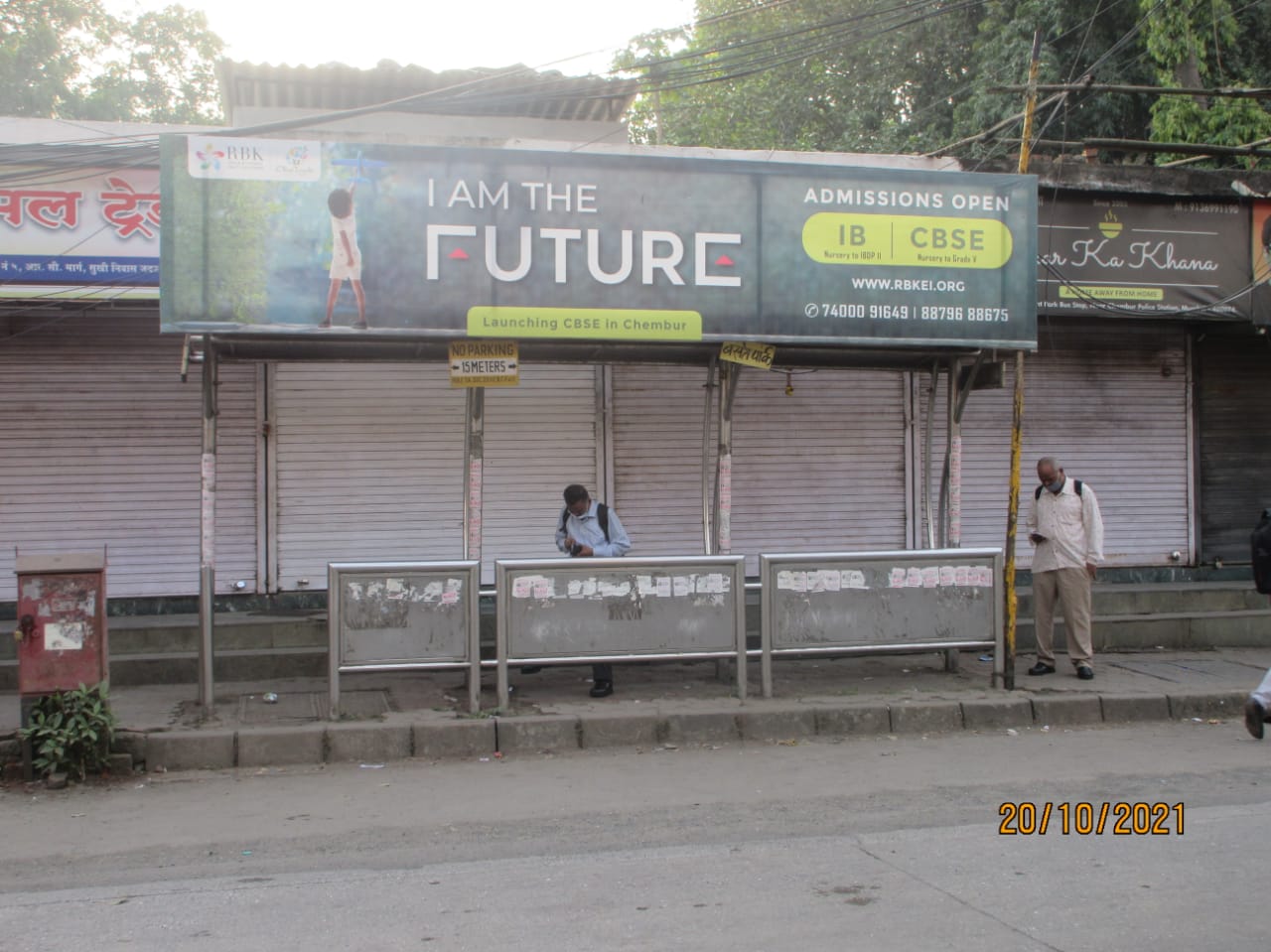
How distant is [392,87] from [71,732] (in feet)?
24.9

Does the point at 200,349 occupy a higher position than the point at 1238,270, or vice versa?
the point at 1238,270

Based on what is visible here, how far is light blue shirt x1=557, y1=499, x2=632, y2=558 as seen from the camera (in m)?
8.88

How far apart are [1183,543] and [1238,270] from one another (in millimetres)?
2914

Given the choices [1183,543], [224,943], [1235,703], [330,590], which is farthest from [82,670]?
[1183,543]

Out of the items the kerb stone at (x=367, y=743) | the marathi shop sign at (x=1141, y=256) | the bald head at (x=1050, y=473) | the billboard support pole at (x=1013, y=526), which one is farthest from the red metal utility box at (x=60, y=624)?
the marathi shop sign at (x=1141, y=256)

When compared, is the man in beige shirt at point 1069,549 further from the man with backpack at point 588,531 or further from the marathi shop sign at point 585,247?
the man with backpack at point 588,531

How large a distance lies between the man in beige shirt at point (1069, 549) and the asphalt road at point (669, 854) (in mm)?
1679

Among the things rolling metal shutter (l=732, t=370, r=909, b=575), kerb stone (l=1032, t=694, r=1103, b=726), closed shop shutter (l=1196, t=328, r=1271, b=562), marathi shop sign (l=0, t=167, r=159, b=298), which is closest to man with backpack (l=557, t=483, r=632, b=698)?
rolling metal shutter (l=732, t=370, r=909, b=575)

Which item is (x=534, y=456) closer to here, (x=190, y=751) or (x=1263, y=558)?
(x=190, y=751)

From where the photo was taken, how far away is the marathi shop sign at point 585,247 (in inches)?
303

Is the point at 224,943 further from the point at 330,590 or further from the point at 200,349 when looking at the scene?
the point at 200,349

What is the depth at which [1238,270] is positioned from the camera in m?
11.8

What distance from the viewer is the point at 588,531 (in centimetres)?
893

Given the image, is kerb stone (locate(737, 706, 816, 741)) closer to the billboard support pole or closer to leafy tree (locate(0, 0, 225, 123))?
the billboard support pole
